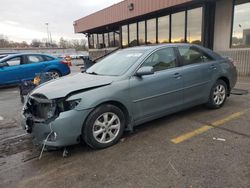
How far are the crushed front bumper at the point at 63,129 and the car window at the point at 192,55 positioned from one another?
234 cm

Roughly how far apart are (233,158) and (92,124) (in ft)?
6.51

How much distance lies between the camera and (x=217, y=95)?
4863 mm

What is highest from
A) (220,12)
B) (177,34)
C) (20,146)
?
(220,12)

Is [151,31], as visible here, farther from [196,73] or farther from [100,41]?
[196,73]

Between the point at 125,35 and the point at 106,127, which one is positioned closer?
the point at 106,127

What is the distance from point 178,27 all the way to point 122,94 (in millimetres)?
9346

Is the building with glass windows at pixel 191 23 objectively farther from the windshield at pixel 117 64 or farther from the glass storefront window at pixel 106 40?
the windshield at pixel 117 64

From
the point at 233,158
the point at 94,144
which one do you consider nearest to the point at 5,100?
the point at 94,144

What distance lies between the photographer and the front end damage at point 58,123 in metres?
2.97

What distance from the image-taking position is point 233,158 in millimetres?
2850

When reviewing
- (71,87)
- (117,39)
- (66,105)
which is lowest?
(66,105)

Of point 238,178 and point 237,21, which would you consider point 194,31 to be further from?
point 238,178

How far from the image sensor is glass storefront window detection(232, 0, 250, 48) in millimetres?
8836

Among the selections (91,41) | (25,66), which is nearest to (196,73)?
(25,66)
